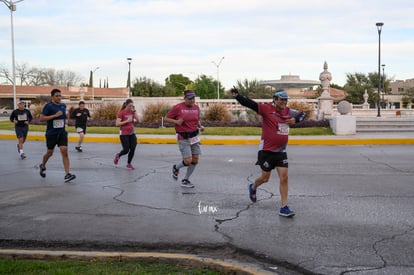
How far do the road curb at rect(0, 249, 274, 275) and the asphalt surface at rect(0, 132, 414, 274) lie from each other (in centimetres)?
5

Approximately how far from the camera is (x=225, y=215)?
22.9 feet

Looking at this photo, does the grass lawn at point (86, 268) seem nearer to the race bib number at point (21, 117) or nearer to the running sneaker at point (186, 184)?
the running sneaker at point (186, 184)

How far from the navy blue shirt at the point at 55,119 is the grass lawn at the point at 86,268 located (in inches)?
210

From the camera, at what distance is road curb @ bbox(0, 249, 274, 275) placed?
4.58 meters

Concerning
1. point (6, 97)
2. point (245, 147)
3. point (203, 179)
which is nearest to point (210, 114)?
point (245, 147)

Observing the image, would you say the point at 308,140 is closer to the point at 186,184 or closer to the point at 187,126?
the point at 186,184

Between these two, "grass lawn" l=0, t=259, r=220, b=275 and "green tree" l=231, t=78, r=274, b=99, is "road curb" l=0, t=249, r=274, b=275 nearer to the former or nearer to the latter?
"grass lawn" l=0, t=259, r=220, b=275

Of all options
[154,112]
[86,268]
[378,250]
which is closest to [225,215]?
[378,250]

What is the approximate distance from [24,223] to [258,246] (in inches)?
125

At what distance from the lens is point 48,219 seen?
6.73 m

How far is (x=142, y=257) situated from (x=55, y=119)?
5737 mm

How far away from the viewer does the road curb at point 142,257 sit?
4.58m

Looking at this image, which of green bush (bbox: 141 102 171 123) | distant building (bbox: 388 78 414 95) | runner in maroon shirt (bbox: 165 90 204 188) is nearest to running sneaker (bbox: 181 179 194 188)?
runner in maroon shirt (bbox: 165 90 204 188)

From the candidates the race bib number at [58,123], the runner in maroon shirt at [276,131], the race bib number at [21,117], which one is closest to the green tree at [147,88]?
the race bib number at [21,117]
